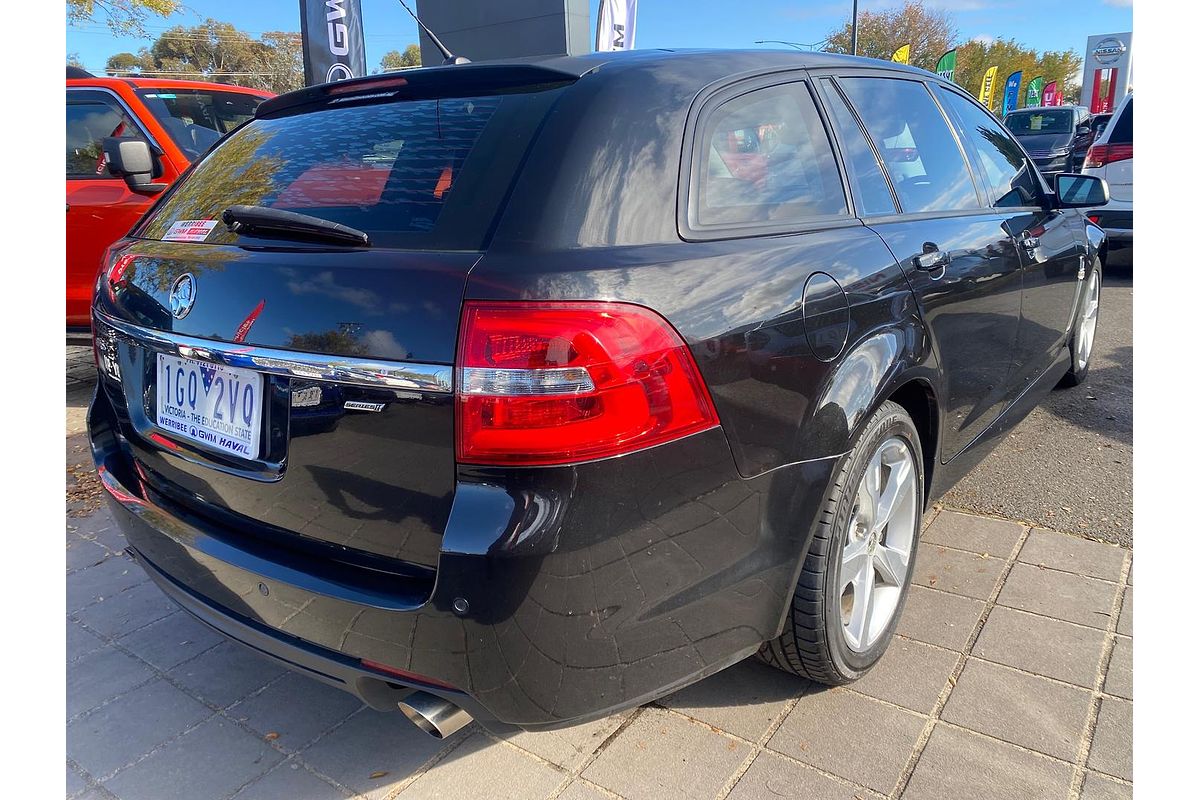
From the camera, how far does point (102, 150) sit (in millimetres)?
5527

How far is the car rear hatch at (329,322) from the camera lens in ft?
5.27

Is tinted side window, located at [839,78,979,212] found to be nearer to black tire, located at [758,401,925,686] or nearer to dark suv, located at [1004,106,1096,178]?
black tire, located at [758,401,925,686]

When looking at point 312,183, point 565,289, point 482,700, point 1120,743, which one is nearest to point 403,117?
point 312,183

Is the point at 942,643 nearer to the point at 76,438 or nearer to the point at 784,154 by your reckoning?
the point at 784,154

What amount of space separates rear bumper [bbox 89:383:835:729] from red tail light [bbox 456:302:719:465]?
50 mm

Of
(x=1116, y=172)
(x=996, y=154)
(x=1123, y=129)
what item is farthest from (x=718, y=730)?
(x=1123, y=129)

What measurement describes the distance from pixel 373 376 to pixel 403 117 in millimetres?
852

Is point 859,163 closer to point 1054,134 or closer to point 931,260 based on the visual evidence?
point 931,260

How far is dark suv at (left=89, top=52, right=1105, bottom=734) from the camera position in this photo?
1.55 meters

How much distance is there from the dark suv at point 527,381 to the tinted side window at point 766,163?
1 cm

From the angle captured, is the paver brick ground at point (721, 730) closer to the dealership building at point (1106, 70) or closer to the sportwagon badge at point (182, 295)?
the sportwagon badge at point (182, 295)

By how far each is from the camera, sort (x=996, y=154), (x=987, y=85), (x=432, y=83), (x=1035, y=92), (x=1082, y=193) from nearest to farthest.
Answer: (x=432, y=83) < (x=996, y=154) < (x=1082, y=193) < (x=987, y=85) < (x=1035, y=92)

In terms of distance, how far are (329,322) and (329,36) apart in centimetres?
764

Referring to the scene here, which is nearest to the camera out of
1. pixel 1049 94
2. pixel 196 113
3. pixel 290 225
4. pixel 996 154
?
pixel 290 225
